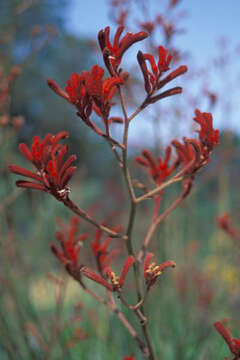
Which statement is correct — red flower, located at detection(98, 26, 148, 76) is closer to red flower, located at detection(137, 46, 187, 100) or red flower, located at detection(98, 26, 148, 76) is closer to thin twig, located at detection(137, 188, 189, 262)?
red flower, located at detection(137, 46, 187, 100)

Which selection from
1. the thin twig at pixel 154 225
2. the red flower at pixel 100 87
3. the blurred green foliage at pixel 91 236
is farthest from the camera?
the blurred green foliage at pixel 91 236

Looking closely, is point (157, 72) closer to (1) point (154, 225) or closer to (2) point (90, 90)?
(2) point (90, 90)

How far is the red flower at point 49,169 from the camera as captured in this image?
0.43 metres

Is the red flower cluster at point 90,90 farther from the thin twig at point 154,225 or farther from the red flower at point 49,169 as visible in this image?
the thin twig at point 154,225

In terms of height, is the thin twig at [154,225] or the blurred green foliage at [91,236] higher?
the blurred green foliage at [91,236]

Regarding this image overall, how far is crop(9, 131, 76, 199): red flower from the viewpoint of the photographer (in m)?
0.43

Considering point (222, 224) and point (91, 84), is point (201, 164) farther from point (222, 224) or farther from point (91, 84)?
point (222, 224)

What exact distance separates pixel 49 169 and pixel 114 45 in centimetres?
17

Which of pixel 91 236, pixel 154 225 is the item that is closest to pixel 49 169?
pixel 154 225

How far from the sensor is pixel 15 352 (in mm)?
1011

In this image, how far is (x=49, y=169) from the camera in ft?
1.41

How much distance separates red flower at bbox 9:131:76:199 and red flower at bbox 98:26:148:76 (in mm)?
112

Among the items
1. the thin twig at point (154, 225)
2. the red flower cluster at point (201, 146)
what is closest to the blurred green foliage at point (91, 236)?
the thin twig at point (154, 225)

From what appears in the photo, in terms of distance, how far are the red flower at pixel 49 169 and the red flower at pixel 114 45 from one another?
112 mm
